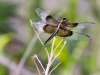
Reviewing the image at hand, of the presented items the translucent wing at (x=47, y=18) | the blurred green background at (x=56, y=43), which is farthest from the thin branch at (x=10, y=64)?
the translucent wing at (x=47, y=18)

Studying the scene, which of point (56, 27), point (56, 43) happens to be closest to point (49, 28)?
point (56, 27)

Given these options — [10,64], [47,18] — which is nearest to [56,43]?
[10,64]

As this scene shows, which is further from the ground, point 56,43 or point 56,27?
point 56,27

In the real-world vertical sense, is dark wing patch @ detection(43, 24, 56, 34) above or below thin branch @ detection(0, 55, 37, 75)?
above

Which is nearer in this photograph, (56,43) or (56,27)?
(56,27)

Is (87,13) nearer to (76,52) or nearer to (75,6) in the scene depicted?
(75,6)

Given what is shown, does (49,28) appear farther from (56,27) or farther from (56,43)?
(56,43)

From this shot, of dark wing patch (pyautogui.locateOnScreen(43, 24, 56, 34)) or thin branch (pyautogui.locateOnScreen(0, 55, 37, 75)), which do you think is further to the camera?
thin branch (pyautogui.locateOnScreen(0, 55, 37, 75))

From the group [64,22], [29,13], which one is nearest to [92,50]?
[29,13]

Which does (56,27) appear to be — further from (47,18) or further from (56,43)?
(56,43)

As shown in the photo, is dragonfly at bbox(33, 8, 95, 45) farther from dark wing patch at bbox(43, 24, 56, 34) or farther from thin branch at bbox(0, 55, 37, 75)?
thin branch at bbox(0, 55, 37, 75)

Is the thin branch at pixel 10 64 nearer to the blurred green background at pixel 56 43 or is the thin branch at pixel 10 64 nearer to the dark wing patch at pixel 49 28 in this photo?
the blurred green background at pixel 56 43


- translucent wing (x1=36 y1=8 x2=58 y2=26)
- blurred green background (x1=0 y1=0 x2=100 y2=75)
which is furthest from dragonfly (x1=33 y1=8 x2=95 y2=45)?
blurred green background (x1=0 y1=0 x2=100 y2=75)
